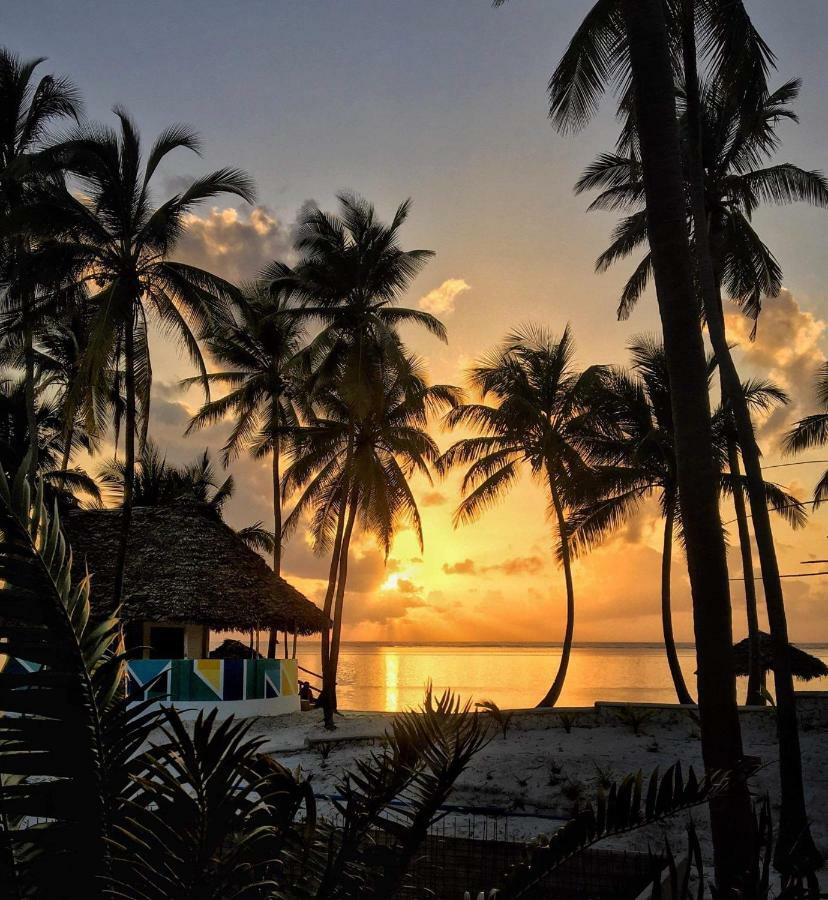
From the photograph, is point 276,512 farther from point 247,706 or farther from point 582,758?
point 582,758

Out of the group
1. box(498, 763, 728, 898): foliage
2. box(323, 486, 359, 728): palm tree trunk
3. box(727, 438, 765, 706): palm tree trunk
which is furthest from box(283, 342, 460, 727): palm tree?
box(498, 763, 728, 898): foliage

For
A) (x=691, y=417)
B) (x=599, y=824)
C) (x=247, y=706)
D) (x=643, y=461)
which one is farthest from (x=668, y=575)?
(x=599, y=824)

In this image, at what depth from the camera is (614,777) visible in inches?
534

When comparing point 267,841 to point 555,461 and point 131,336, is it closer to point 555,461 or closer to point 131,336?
point 131,336

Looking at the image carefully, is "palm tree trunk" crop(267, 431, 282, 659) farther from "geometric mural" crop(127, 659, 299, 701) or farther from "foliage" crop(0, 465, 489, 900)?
"foliage" crop(0, 465, 489, 900)

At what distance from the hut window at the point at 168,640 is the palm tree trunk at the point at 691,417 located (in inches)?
799

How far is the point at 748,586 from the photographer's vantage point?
19734 millimetres

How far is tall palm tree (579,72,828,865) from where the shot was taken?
1221 cm

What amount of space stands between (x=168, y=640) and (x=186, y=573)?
84.3 inches

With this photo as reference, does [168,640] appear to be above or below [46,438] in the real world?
below

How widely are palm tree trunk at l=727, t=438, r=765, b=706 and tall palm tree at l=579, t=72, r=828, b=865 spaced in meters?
0.05

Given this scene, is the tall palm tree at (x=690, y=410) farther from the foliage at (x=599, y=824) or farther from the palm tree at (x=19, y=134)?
the palm tree at (x=19, y=134)

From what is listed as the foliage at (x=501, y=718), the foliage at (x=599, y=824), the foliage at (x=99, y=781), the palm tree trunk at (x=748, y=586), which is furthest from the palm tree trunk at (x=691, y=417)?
the palm tree trunk at (x=748, y=586)

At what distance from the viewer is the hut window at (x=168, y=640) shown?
25188 mm
